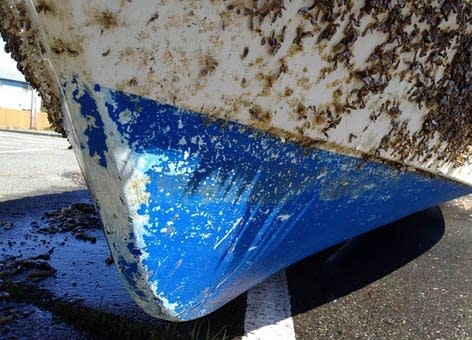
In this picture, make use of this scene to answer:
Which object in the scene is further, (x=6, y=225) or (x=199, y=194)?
(x=6, y=225)

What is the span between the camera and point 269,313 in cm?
197

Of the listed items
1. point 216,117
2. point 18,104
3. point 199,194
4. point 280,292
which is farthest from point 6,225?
point 18,104

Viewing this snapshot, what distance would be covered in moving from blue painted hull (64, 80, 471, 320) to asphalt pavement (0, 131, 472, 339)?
316mm

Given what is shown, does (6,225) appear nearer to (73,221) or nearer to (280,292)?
(73,221)

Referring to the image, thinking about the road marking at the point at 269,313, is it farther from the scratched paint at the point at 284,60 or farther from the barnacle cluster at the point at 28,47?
the barnacle cluster at the point at 28,47

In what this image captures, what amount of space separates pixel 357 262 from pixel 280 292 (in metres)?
0.78

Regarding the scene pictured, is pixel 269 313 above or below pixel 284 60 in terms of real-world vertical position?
below

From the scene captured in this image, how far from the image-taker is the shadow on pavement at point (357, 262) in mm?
2246

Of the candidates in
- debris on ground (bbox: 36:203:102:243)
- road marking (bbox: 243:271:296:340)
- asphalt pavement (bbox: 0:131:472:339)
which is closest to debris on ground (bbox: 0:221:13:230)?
asphalt pavement (bbox: 0:131:472:339)

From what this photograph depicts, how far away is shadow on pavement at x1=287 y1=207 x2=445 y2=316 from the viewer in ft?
7.37

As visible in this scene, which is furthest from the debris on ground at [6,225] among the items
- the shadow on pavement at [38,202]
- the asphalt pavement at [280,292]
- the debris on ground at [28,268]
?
the debris on ground at [28,268]

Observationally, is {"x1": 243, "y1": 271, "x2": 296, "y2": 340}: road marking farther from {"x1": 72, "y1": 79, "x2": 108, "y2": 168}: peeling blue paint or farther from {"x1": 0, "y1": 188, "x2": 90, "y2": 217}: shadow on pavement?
{"x1": 0, "y1": 188, "x2": 90, "y2": 217}: shadow on pavement

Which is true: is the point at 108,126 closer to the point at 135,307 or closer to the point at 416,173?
the point at 135,307

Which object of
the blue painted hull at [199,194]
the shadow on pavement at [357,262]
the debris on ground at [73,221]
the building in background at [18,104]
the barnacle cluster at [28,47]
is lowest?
the building in background at [18,104]
